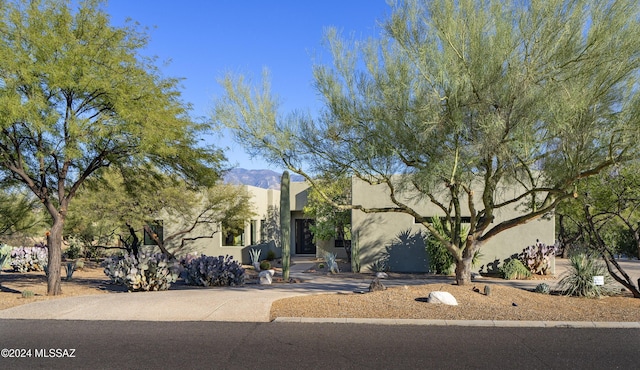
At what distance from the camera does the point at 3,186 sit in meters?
13.5

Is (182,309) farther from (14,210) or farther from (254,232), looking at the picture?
Result: (254,232)

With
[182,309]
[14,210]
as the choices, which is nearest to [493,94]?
[182,309]

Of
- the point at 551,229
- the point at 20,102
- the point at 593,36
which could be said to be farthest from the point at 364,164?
the point at 551,229

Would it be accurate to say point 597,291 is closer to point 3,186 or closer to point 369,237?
point 369,237

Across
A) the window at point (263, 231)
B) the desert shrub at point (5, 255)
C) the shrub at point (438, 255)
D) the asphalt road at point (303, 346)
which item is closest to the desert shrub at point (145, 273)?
the asphalt road at point (303, 346)

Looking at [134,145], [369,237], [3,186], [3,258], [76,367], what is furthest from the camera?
[369,237]

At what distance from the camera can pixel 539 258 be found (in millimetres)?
16406

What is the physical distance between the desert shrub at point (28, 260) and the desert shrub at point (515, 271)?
16060 mm

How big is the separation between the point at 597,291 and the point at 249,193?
632 inches

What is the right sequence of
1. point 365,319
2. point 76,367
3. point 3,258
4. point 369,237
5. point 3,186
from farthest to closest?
point 369,237
point 3,258
point 3,186
point 365,319
point 76,367

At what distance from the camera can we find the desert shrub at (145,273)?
12.2m

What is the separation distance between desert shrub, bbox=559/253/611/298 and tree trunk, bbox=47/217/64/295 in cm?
1164

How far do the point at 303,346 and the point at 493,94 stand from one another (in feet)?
18.1

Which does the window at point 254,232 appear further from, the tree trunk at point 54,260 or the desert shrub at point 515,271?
the tree trunk at point 54,260
